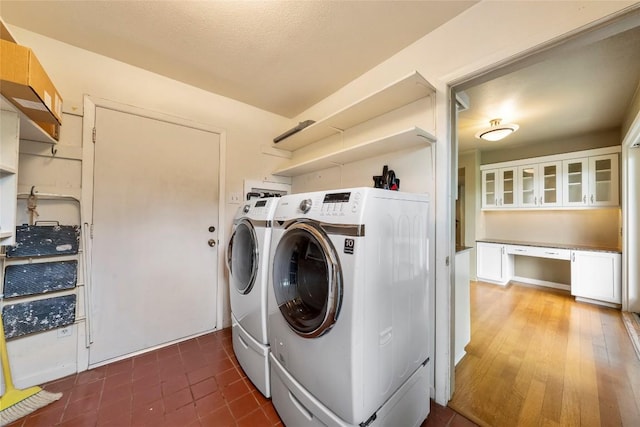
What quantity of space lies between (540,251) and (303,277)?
398cm

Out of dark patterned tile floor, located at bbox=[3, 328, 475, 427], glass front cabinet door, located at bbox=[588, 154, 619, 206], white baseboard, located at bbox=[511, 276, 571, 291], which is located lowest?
dark patterned tile floor, located at bbox=[3, 328, 475, 427]

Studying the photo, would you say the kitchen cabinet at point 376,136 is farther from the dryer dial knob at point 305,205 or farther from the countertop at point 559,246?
the countertop at point 559,246

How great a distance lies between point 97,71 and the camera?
1.78 m

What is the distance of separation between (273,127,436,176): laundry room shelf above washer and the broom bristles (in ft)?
7.83

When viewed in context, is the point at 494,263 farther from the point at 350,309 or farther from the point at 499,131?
the point at 350,309

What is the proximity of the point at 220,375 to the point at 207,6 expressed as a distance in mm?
2463

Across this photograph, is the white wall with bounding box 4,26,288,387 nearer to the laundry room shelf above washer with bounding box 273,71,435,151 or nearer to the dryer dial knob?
the laundry room shelf above washer with bounding box 273,71,435,151

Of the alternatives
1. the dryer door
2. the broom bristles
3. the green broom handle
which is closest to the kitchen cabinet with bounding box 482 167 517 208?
the dryer door

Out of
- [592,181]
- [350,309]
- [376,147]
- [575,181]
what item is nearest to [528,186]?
[575,181]

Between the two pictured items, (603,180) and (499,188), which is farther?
(499,188)

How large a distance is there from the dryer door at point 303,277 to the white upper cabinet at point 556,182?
4185 millimetres

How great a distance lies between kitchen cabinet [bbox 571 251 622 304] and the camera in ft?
9.21

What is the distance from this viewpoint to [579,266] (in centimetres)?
307

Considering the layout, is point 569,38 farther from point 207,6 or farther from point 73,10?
point 73,10
